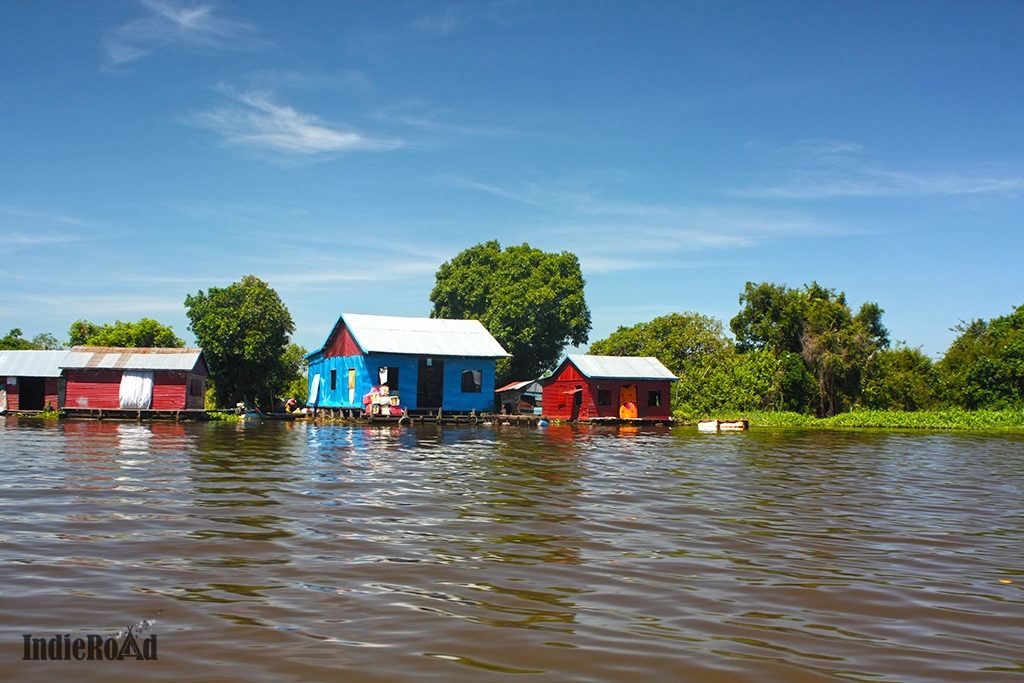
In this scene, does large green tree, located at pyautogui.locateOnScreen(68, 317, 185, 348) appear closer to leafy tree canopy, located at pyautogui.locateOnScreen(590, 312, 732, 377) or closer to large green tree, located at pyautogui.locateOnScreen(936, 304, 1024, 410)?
leafy tree canopy, located at pyautogui.locateOnScreen(590, 312, 732, 377)

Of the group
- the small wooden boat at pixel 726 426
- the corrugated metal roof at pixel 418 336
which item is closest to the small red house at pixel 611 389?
the small wooden boat at pixel 726 426

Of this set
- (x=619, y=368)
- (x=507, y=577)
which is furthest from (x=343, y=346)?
(x=507, y=577)

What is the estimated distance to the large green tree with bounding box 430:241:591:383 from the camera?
56312 mm

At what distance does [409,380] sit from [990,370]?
117 ft

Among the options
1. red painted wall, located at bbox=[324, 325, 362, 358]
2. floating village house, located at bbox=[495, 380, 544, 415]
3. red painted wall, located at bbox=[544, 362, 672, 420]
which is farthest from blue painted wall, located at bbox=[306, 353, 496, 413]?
floating village house, located at bbox=[495, 380, 544, 415]

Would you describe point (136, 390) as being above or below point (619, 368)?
below

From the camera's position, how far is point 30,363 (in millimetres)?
42906

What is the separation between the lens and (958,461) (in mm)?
20219

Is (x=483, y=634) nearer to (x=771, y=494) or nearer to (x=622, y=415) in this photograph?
(x=771, y=494)

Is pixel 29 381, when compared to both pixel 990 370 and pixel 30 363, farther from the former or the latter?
pixel 990 370

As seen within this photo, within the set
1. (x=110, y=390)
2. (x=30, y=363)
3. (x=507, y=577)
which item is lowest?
(x=507, y=577)

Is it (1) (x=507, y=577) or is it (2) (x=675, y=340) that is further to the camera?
(2) (x=675, y=340)

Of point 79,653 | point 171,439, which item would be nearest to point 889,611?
point 79,653

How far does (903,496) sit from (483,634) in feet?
33.4
